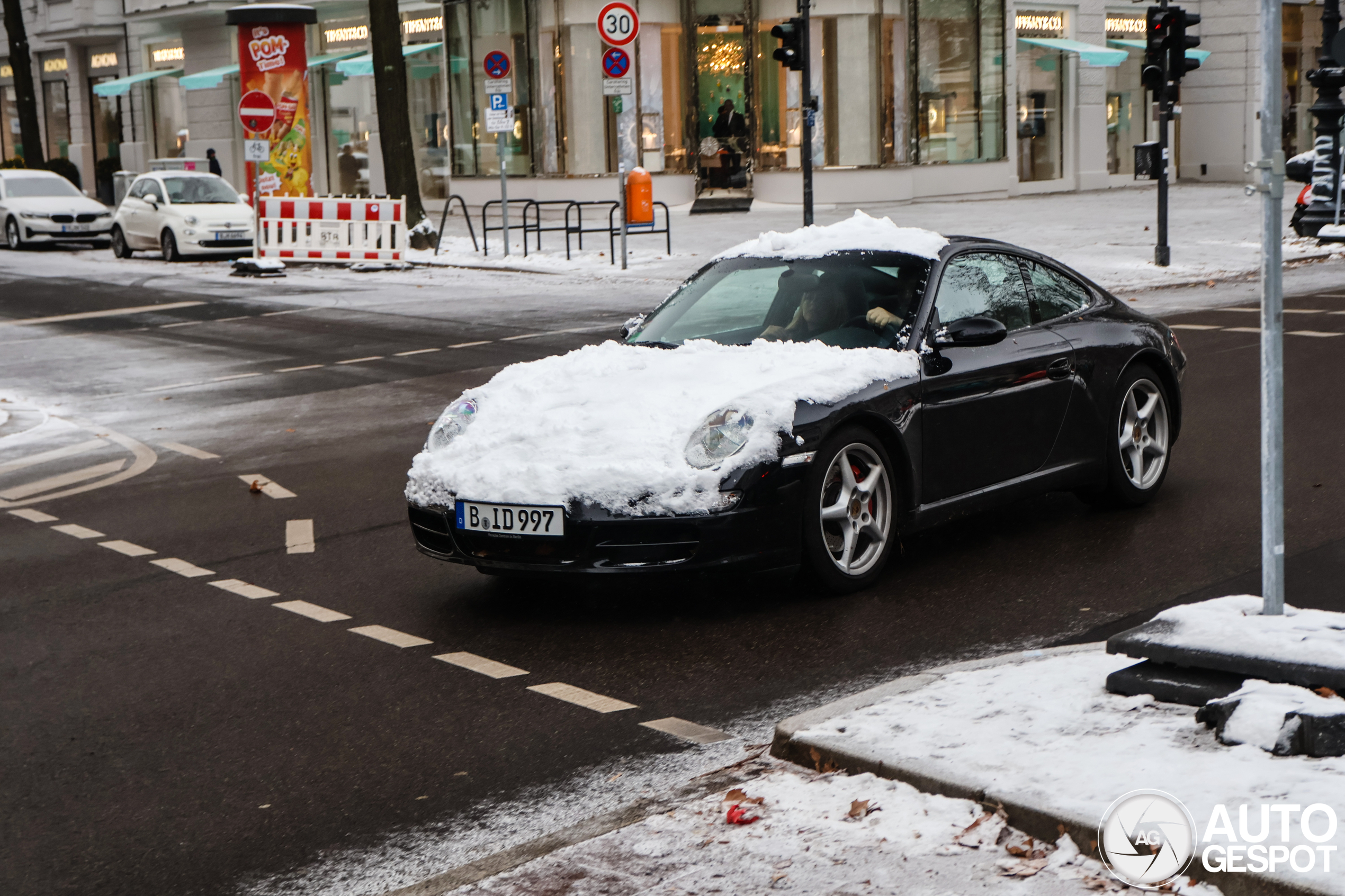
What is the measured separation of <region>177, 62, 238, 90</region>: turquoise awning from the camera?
44.9 metres

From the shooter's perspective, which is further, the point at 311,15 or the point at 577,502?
the point at 311,15

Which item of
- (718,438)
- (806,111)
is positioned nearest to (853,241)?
(718,438)

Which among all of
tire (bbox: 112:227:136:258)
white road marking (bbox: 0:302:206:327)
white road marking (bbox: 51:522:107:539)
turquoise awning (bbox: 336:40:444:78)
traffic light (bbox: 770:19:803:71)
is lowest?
white road marking (bbox: 51:522:107:539)

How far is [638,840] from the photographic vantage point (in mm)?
3992

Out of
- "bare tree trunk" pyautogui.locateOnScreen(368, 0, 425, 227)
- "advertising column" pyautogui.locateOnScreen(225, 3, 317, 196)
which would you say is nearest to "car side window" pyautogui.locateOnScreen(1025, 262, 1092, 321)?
"bare tree trunk" pyautogui.locateOnScreen(368, 0, 425, 227)

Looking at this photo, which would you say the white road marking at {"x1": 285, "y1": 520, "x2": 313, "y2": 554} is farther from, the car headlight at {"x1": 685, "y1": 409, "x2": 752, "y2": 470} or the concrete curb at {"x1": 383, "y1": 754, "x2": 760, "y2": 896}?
the concrete curb at {"x1": 383, "y1": 754, "x2": 760, "y2": 896}

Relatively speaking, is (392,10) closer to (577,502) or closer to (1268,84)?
(577,502)

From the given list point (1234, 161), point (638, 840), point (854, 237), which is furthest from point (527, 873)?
point (1234, 161)

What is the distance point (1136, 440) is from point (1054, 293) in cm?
85

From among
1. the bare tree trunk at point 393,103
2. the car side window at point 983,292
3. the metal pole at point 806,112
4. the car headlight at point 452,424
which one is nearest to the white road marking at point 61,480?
the car headlight at point 452,424

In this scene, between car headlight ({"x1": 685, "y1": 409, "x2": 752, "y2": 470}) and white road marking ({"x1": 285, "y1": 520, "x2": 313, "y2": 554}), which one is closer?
car headlight ({"x1": 685, "y1": 409, "x2": 752, "y2": 470})

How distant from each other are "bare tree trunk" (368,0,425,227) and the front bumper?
21997 mm

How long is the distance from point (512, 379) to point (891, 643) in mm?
2098

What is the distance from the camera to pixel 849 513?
6.49 m
